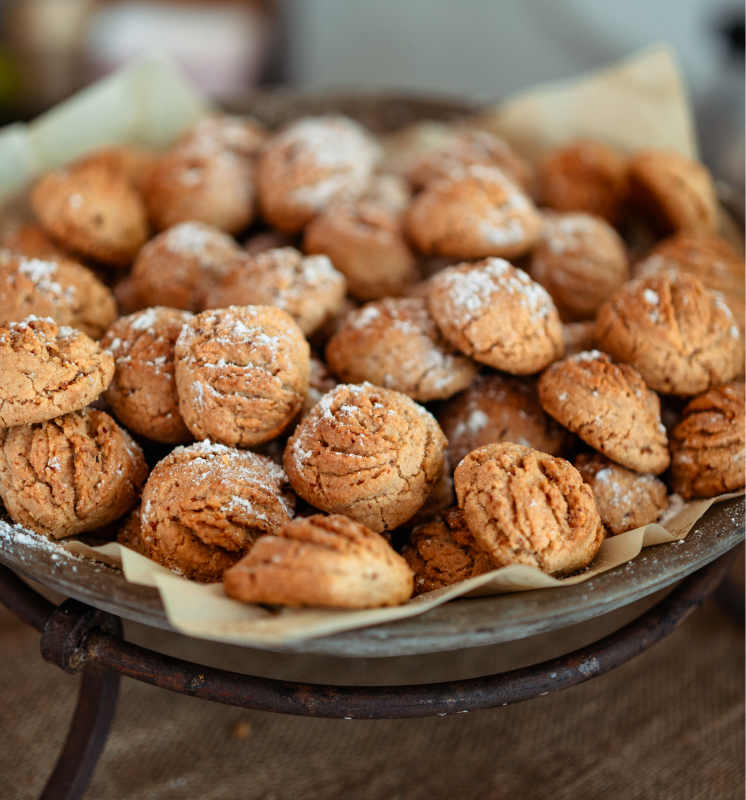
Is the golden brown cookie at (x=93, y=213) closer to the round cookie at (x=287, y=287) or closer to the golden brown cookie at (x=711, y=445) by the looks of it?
the round cookie at (x=287, y=287)

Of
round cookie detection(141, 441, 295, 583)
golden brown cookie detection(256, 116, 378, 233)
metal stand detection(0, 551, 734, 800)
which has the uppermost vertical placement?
golden brown cookie detection(256, 116, 378, 233)

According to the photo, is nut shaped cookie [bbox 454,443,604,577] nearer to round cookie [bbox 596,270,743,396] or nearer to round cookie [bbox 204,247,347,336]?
round cookie [bbox 596,270,743,396]

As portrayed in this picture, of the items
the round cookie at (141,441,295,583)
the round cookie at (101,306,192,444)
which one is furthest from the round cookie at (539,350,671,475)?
the round cookie at (101,306,192,444)

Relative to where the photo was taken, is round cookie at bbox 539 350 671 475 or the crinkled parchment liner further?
the crinkled parchment liner

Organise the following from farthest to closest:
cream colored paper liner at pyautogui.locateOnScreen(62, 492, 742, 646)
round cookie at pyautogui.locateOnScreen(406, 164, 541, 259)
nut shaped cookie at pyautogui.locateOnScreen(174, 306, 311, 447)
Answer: round cookie at pyautogui.locateOnScreen(406, 164, 541, 259) → nut shaped cookie at pyautogui.locateOnScreen(174, 306, 311, 447) → cream colored paper liner at pyautogui.locateOnScreen(62, 492, 742, 646)

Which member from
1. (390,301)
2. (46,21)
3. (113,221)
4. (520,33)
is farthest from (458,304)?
(46,21)

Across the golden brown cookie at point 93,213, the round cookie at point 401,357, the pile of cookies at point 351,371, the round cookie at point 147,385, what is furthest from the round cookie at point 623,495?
the golden brown cookie at point 93,213
